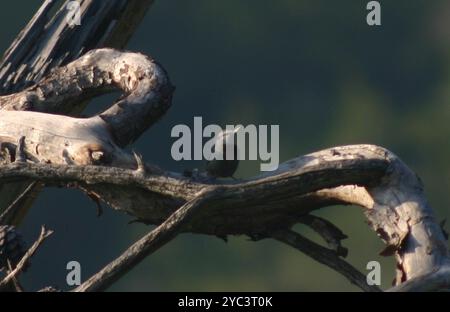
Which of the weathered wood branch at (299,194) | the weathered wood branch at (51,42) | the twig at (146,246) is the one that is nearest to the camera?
the twig at (146,246)

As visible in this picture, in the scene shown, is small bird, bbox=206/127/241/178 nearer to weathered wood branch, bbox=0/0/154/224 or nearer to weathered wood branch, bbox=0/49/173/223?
weathered wood branch, bbox=0/49/173/223

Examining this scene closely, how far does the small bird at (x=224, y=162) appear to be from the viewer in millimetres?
3480

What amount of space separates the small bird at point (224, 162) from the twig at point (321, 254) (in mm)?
204

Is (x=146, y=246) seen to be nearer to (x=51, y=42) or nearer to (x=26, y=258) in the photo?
(x=26, y=258)

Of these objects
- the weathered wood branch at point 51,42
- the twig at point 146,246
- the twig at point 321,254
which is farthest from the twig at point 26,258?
the weathered wood branch at point 51,42

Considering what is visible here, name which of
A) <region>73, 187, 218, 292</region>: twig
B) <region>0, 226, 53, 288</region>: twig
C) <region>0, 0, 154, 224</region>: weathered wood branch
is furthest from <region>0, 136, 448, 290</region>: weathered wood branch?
<region>0, 0, 154, 224</region>: weathered wood branch

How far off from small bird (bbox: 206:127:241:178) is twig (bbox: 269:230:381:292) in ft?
0.67

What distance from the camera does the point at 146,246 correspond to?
3.29 meters

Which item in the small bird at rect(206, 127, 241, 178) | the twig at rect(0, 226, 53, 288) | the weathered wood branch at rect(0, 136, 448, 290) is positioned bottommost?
the twig at rect(0, 226, 53, 288)

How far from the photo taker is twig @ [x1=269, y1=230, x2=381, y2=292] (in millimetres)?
3541

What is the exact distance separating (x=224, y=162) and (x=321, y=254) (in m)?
0.31

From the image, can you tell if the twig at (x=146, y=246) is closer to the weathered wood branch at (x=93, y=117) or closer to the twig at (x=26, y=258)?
the twig at (x=26, y=258)

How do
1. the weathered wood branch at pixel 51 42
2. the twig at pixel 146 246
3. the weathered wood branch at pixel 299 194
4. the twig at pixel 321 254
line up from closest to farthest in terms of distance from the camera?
the twig at pixel 146 246 < the weathered wood branch at pixel 299 194 < the twig at pixel 321 254 < the weathered wood branch at pixel 51 42
